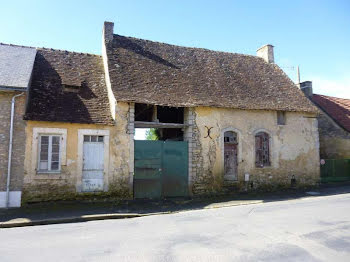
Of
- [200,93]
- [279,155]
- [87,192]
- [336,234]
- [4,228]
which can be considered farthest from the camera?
[279,155]

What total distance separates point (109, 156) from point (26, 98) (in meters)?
3.57

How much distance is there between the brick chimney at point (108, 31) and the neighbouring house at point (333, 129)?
39.5 feet

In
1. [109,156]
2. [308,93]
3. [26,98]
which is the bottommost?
[109,156]

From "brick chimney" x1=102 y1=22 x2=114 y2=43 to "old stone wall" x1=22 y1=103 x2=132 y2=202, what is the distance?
4425 millimetres

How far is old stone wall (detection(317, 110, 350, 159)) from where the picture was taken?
1661cm

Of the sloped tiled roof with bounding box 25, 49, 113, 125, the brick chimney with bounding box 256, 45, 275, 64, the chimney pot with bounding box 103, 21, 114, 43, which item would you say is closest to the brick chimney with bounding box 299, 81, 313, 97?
the brick chimney with bounding box 256, 45, 275, 64

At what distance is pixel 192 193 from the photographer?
39.1 ft

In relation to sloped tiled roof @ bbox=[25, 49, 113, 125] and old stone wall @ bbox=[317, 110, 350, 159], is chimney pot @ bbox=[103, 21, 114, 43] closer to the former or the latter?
sloped tiled roof @ bbox=[25, 49, 113, 125]

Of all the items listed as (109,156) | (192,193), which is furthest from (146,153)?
(192,193)

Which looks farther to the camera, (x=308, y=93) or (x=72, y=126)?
(x=308, y=93)

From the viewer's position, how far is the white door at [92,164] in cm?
1060

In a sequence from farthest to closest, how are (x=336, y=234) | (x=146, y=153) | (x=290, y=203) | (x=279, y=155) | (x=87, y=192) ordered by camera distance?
(x=279, y=155)
(x=146, y=153)
(x=87, y=192)
(x=290, y=203)
(x=336, y=234)

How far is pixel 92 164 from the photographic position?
1071 cm

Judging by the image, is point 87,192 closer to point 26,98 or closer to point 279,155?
point 26,98
